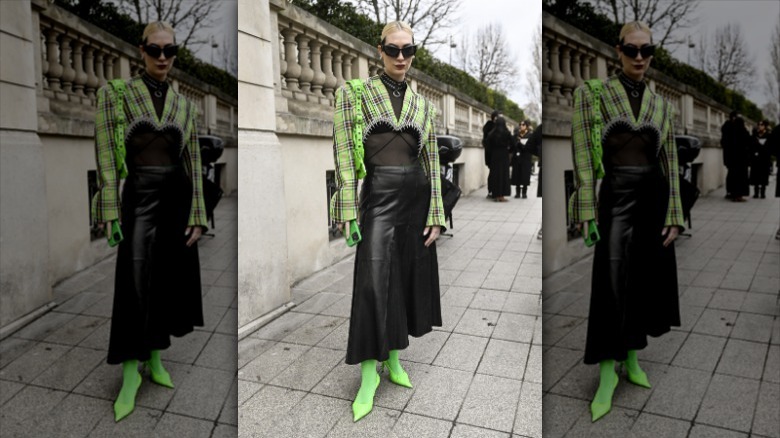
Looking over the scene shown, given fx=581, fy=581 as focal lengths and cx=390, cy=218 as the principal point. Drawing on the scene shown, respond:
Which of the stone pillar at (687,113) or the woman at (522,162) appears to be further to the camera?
the woman at (522,162)

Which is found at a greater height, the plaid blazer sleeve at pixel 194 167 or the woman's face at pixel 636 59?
the woman's face at pixel 636 59

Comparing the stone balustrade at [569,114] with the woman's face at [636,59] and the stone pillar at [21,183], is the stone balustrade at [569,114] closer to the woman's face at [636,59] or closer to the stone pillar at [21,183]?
the woman's face at [636,59]

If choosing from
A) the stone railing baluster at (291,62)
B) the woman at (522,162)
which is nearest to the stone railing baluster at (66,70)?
the stone railing baluster at (291,62)

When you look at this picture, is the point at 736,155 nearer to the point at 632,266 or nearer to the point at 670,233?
the point at 670,233

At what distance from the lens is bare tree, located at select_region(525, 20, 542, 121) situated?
6.07ft

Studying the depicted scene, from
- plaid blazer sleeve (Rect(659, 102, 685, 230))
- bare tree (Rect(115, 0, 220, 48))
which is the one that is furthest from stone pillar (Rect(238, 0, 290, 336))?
plaid blazer sleeve (Rect(659, 102, 685, 230))

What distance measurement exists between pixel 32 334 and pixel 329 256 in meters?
0.91

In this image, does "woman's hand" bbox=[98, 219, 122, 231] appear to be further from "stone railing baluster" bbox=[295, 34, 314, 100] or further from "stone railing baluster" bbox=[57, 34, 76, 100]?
"stone railing baluster" bbox=[295, 34, 314, 100]

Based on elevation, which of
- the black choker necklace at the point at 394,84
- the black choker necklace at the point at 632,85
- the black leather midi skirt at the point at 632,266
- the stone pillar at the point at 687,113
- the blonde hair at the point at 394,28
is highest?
the blonde hair at the point at 394,28

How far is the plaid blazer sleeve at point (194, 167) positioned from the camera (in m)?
1.78

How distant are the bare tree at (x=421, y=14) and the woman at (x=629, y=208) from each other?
0.51 m

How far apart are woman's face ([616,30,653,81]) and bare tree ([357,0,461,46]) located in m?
0.55

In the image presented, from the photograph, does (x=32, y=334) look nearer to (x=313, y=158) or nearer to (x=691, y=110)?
(x=313, y=158)

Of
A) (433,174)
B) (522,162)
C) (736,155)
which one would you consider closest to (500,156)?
(522,162)
